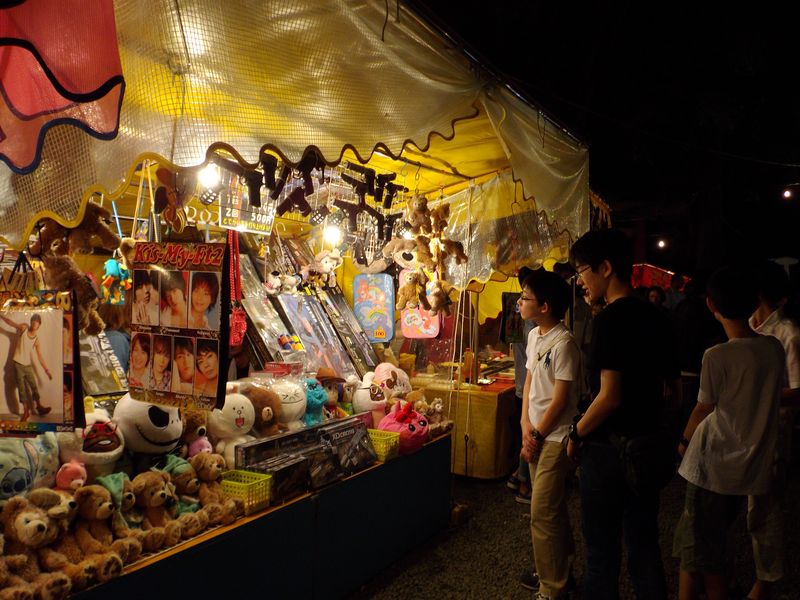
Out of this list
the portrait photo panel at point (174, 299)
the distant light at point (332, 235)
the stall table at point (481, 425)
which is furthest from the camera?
the stall table at point (481, 425)

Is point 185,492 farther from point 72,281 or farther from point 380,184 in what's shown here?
point 380,184

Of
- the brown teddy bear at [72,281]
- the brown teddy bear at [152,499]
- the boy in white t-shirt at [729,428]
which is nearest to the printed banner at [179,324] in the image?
the brown teddy bear at [72,281]

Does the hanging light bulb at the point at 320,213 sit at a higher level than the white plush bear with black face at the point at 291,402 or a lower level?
higher

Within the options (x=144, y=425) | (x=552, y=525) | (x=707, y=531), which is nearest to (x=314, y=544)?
(x=144, y=425)

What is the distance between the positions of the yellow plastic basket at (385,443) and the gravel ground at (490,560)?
815 mm

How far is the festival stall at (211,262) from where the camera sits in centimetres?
173

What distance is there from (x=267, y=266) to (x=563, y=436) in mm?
3206

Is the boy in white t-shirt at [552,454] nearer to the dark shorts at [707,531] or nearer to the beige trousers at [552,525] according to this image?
the beige trousers at [552,525]

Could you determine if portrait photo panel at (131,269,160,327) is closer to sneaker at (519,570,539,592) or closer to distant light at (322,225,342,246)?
distant light at (322,225,342,246)

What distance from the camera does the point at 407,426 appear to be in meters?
3.96

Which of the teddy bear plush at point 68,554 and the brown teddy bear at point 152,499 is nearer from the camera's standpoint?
the teddy bear plush at point 68,554

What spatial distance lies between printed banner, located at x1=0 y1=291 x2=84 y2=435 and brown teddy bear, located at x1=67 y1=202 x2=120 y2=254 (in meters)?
0.61

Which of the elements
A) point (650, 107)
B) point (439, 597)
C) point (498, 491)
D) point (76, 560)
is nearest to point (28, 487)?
point (76, 560)

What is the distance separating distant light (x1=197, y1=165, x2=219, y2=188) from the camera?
3.09 m
